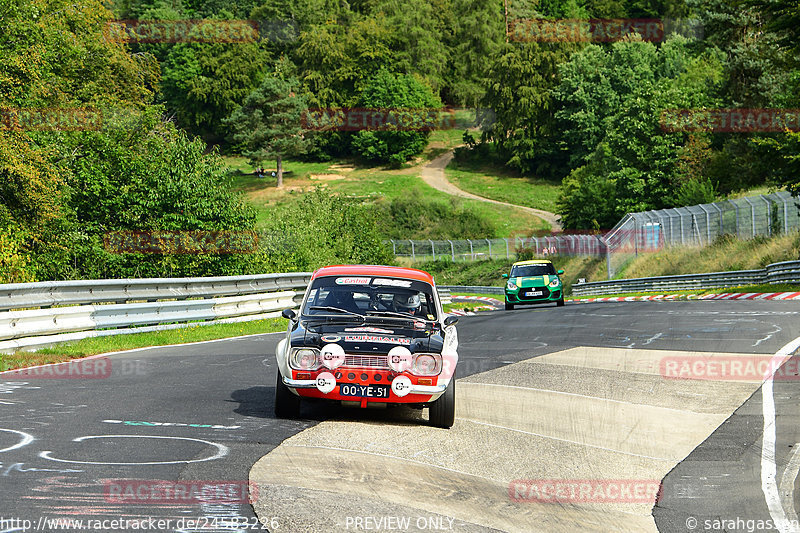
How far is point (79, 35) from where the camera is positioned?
150 ft

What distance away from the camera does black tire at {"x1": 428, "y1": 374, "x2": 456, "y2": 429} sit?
8.99 metres

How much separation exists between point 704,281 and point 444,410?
109ft

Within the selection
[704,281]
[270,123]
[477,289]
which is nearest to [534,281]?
[704,281]

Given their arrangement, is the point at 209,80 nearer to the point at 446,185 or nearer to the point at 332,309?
the point at 446,185

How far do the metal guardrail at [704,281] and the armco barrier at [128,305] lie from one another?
700 inches

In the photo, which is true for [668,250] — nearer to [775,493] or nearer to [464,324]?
[464,324]

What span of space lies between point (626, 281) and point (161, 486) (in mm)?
41281

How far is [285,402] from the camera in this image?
9.15 metres

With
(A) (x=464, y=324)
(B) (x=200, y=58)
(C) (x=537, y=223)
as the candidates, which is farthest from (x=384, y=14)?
(A) (x=464, y=324)

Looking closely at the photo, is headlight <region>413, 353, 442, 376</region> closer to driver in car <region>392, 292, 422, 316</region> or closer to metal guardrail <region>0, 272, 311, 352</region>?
driver in car <region>392, 292, 422, 316</region>

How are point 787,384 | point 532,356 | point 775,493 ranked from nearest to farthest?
point 775,493 → point 787,384 → point 532,356

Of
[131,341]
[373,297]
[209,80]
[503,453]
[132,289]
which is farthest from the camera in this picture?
[209,80]

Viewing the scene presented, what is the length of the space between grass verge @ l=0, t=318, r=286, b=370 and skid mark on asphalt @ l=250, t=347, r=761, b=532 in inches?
239

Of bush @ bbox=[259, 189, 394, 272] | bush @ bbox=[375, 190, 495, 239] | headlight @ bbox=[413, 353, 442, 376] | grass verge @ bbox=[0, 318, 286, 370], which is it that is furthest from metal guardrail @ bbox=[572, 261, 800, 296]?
bush @ bbox=[375, 190, 495, 239]
